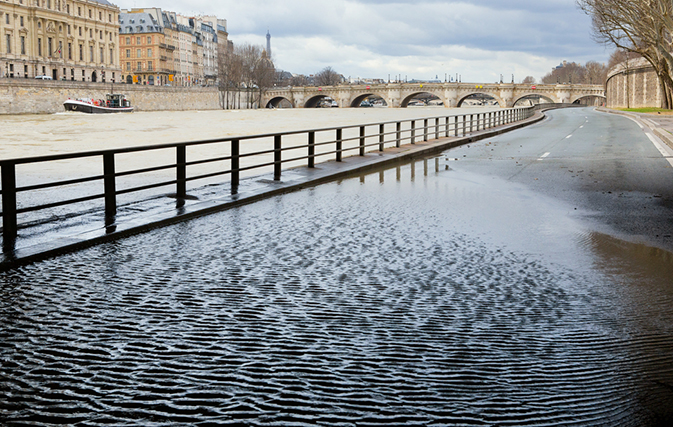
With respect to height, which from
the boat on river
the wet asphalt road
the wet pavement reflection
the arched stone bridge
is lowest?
the wet pavement reflection

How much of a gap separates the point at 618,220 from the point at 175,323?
7.55m

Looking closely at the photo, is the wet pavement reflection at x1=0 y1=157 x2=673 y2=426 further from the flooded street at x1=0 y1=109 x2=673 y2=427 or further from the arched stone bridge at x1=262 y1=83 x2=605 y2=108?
the arched stone bridge at x1=262 y1=83 x2=605 y2=108

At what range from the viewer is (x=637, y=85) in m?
87.5

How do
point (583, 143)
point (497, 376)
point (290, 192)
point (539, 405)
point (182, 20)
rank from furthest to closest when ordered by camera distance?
point (182, 20) < point (583, 143) < point (290, 192) < point (497, 376) < point (539, 405)

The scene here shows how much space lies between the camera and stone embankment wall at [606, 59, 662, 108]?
8081cm

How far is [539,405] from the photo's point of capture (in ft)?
13.4

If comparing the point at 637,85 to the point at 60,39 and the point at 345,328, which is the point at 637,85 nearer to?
the point at 60,39

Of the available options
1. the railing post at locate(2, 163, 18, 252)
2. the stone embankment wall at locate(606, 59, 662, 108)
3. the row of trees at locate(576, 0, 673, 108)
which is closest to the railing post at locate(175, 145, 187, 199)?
the railing post at locate(2, 163, 18, 252)

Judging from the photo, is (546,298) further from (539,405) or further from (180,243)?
(180,243)

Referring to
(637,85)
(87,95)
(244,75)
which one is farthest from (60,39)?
(637,85)

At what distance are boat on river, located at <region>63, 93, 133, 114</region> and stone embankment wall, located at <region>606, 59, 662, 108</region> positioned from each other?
6734 cm

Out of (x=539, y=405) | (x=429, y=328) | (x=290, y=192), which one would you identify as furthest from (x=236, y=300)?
(x=290, y=192)

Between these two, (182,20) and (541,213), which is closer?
(541,213)

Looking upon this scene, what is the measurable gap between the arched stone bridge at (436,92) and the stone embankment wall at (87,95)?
84.1 ft
